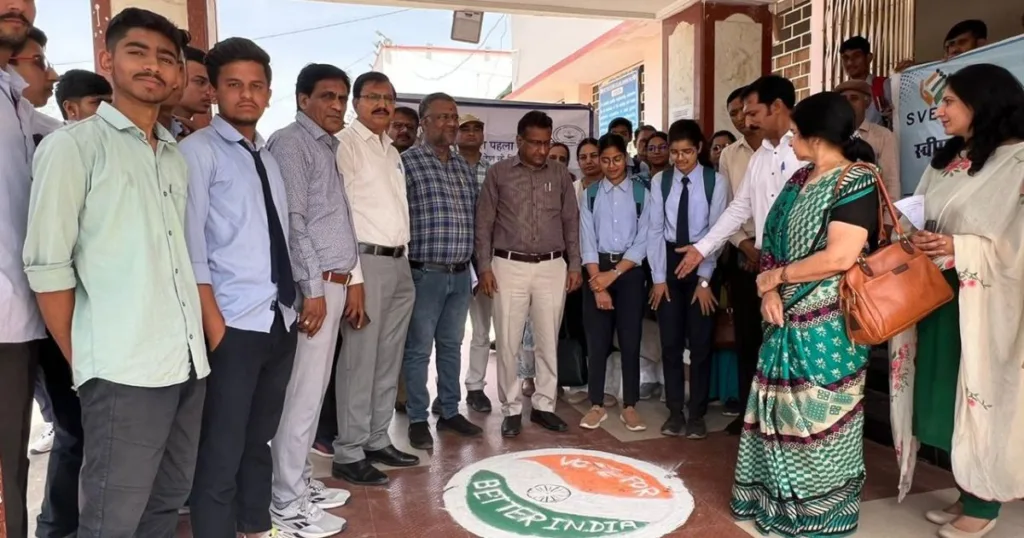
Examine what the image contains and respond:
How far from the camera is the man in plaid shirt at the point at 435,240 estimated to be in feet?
11.4

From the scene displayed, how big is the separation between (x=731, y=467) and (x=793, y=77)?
12.2ft

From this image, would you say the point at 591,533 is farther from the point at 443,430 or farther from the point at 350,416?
the point at 443,430

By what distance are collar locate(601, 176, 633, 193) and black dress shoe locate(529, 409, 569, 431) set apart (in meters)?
1.31

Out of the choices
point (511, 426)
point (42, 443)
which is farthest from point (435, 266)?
point (42, 443)

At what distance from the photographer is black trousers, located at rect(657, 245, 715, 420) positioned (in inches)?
141

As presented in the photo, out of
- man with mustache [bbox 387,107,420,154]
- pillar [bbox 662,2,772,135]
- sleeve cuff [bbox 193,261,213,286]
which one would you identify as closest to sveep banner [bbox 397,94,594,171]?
pillar [bbox 662,2,772,135]

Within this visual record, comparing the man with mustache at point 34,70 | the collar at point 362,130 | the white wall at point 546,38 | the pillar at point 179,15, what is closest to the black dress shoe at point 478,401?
the collar at point 362,130

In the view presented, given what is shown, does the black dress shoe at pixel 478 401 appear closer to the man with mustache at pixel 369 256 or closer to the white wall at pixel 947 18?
the man with mustache at pixel 369 256

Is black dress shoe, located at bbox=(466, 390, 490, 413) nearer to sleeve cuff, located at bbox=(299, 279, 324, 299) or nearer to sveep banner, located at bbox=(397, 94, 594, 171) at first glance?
sleeve cuff, located at bbox=(299, 279, 324, 299)

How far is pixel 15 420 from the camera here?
5.48ft

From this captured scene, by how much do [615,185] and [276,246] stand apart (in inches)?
84.0

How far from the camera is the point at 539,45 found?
1155cm

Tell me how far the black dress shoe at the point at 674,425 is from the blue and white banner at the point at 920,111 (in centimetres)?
177

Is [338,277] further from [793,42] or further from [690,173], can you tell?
[793,42]
